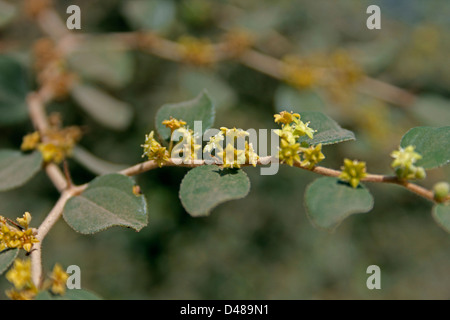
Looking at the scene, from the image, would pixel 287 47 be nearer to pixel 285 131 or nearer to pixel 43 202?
pixel 285 131

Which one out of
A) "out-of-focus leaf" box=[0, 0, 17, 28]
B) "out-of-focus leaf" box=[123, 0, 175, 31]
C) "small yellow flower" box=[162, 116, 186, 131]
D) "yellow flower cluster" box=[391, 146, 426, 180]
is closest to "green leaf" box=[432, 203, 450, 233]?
"yellow flower cluster" box=[391, 146, 426, 180]

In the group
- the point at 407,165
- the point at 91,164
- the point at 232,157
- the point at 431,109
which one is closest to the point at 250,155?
the point at 232,157

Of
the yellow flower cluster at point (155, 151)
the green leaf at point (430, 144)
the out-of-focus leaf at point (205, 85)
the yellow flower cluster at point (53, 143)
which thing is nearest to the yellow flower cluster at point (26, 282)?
the yellow flower cluster at point (155, 151)

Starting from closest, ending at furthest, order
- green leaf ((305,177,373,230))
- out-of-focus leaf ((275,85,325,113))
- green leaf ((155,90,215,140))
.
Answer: green leaf ((305,177,373,230)), green leaf ((155,90,215,140)), out-of-focus leaf ((275,85,325,113))

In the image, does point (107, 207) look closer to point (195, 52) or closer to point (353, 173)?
point (353, 173)

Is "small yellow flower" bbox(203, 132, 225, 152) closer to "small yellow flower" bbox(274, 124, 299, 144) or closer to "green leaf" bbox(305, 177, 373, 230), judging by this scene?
"small yellow flower" bbox(274, 124, 299, 144)
